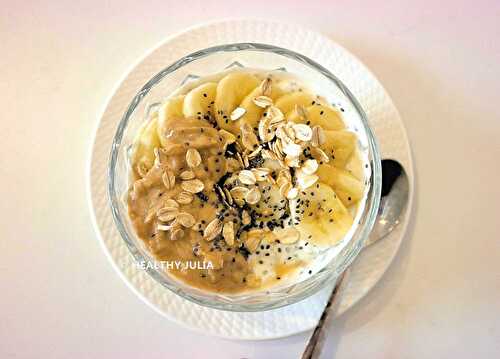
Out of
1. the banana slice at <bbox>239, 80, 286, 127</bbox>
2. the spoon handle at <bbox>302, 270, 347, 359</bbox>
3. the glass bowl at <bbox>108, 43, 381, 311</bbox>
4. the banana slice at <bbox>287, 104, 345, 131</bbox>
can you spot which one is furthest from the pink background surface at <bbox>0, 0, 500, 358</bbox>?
the banana slice at <bbox>239, 80, 286, 127</bbox>

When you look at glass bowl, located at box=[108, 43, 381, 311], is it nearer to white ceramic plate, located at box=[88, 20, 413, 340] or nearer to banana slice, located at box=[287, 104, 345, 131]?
banana slice, located at box=[287, 104, 345, 131]

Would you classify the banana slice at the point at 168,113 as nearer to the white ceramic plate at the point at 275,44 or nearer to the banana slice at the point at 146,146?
the banana slice at the point at 146,146

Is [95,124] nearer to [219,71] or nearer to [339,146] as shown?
[219,71]

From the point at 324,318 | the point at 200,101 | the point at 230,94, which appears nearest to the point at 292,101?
the point at 230,94

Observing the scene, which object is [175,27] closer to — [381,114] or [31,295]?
[381,114]

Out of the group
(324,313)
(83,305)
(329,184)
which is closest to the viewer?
(329,184)

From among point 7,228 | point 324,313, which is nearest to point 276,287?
point 324,313
